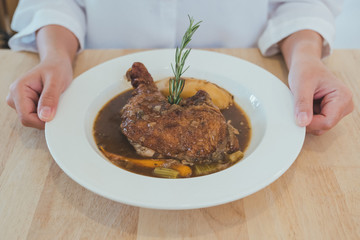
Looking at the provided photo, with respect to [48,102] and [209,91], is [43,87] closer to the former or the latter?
[48,102]

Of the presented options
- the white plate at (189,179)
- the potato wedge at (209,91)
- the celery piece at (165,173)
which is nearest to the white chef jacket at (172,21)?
the white plate at (189,179)

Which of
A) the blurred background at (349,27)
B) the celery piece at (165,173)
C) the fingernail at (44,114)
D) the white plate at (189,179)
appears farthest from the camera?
the blurred background at (349,27)

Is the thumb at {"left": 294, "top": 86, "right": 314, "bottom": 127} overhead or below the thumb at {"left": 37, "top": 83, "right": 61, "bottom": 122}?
overhead

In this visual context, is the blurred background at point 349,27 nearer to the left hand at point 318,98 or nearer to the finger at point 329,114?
the left hand at point 318,98

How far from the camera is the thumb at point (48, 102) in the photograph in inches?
48.0

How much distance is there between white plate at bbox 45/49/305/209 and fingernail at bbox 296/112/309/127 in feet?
0.07

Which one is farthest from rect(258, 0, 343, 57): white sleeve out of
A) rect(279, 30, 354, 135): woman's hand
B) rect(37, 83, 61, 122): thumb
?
rect(37, 83, 61, 122): thumb

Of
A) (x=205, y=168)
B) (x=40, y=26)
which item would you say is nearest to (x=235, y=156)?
(x=205, y=168)

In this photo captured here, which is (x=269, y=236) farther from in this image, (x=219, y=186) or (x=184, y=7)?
(x=184, y=7)

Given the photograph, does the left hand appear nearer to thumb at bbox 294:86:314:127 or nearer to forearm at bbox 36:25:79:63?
thumb at bbox 294:86:314:127

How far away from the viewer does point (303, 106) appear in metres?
1.24

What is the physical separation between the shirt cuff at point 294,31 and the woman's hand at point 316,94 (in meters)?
0.23

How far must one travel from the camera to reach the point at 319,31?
1.75m

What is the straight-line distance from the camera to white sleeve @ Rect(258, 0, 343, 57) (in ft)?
5.81
